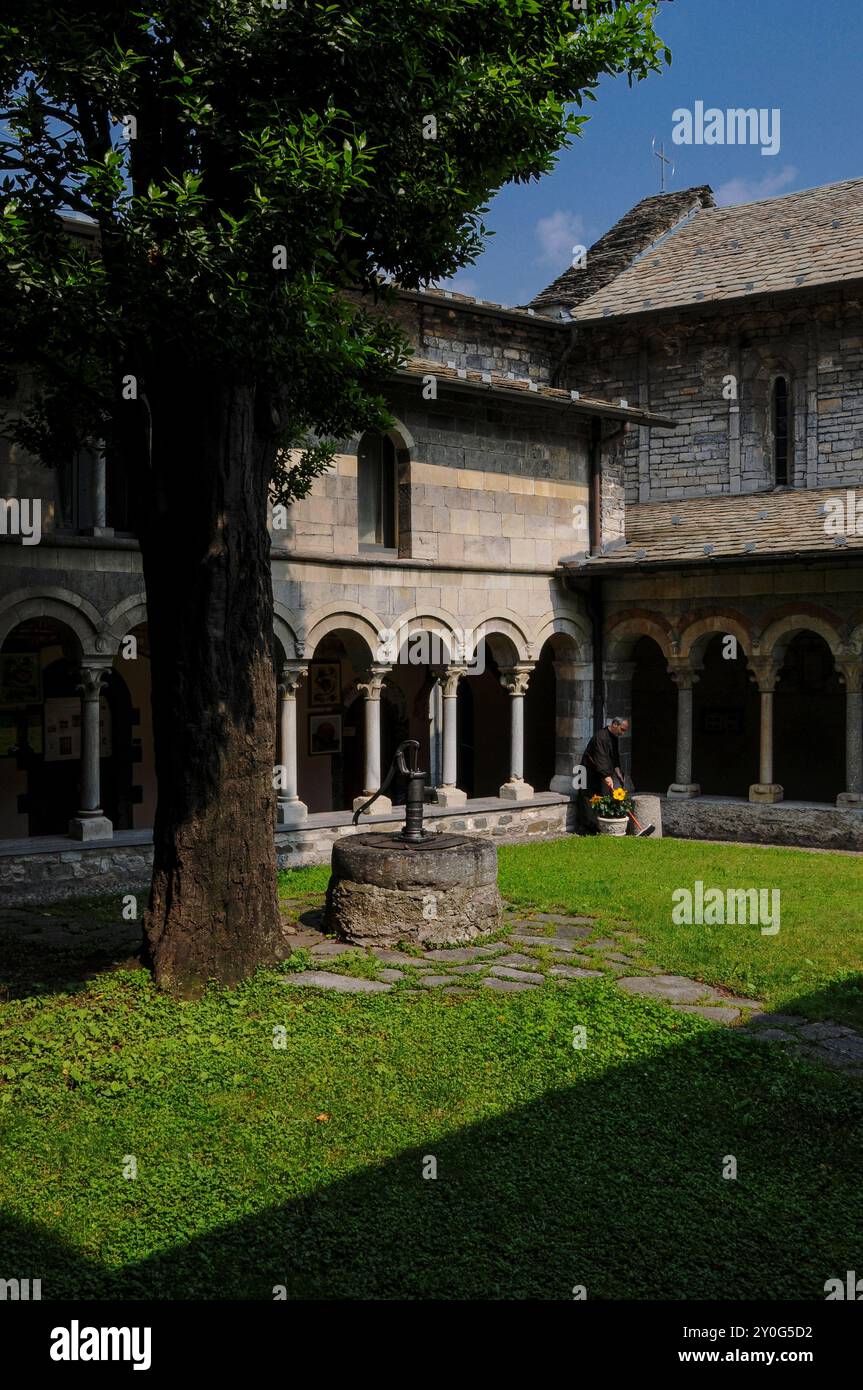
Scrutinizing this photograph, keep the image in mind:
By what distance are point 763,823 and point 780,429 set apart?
5.98m

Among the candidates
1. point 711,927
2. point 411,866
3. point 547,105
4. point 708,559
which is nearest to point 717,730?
point 708,559

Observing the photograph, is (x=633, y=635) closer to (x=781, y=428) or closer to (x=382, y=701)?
(x=382, y=701)

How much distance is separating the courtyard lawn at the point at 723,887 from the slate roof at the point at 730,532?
3.29 meters

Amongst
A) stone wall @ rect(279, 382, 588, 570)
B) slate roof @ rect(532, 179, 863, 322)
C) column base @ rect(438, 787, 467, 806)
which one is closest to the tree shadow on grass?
stone wall @ rect(279, 382, 588, 570)

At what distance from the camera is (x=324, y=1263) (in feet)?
12.9

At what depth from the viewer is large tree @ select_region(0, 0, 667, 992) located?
241 inches

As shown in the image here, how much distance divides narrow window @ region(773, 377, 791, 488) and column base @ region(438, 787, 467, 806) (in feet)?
21.9

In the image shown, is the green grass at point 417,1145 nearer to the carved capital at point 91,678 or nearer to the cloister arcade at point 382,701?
the carved capital at point 91,678

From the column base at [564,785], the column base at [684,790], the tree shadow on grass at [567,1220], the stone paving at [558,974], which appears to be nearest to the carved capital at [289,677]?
the stone paving at [558,974]

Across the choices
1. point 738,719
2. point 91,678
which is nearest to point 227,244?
point 91,678

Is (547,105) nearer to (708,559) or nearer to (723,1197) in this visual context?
(723,1197)

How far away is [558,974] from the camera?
24.8 feet

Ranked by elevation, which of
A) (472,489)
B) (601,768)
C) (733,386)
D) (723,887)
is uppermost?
(733,386)

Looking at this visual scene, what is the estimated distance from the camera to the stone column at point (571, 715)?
15219mm
